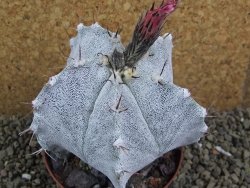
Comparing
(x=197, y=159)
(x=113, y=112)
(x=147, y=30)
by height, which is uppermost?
(x=147, y=30)

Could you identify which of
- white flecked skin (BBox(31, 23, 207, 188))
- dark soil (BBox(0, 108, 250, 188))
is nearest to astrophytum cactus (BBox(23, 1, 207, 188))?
white flecked skin (BBox(31, 23, 207, 188))

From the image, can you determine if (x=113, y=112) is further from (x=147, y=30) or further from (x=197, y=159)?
(x=197, y=159)

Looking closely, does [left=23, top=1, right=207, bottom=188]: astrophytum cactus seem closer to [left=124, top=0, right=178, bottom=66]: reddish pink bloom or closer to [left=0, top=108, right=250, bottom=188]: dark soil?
[left=124, top=0, right=178, bottom=66]: reddish pink bloom

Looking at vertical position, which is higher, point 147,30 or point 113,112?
point 147,30

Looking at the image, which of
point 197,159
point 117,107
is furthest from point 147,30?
point 197,159

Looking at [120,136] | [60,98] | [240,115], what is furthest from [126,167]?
[240,115]

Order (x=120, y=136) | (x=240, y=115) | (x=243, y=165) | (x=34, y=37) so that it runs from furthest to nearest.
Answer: (x=240, y=115) < (x=243, y=165) < (x=34, y=37) < (x=120, y=136)

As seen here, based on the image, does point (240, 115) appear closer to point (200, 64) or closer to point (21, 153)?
point (200, 64)
